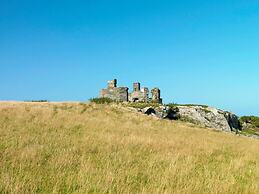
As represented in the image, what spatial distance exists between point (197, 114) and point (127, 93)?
10449mm

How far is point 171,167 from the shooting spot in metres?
9.23

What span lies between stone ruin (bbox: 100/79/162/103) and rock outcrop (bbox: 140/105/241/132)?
19.1ft

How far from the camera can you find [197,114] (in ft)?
134

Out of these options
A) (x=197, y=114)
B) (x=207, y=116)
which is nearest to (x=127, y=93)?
(x=197, y=114)

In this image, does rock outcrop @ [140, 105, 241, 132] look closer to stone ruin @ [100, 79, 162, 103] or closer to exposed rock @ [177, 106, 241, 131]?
exposed rock @ [177, 106, 241, 131]

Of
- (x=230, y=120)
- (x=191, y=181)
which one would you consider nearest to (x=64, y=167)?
(x=191, y=181)

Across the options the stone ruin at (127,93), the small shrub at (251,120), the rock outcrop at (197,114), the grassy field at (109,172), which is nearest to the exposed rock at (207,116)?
the rock outcrop at (197,114)

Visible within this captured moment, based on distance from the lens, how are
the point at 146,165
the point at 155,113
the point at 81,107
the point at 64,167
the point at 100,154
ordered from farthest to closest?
the point at 155,113 → the point at 81,107 → the point at 100,154 → the point at 146,165 → the point at 64,167

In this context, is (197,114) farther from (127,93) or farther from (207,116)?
(127,93)

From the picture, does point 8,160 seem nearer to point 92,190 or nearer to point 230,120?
point 92,190

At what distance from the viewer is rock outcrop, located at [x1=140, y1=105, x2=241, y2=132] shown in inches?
1543

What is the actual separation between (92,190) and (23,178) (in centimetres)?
145

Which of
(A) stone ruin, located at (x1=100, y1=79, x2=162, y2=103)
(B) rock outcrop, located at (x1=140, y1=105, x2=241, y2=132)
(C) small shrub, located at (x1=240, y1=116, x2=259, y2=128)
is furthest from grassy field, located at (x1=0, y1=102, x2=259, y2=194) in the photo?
(C) small shrub, located at (x1=240, y1=116, x2=259, y2=128)

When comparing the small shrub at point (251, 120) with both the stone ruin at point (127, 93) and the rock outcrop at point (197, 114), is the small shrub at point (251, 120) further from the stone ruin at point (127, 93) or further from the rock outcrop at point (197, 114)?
the stone ruin at point (127, 93)
